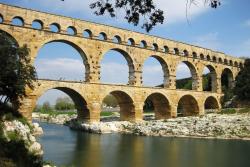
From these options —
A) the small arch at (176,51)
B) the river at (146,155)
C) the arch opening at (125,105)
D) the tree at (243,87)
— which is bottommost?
the river at (146,155)

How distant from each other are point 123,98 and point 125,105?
1.05 meters

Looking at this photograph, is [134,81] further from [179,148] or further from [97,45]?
[179,148]

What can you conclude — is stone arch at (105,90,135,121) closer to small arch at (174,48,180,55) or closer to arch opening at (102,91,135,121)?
arch opening at (102,91,135,121)

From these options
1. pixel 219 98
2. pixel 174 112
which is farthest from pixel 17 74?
pixel 219 98

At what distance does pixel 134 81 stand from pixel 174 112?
27.2 ft

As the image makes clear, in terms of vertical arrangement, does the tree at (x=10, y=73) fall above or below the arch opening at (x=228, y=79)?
below

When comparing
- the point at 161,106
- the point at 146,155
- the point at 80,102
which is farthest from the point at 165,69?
the point at 146,155

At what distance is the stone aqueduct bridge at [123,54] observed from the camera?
35.8 meters

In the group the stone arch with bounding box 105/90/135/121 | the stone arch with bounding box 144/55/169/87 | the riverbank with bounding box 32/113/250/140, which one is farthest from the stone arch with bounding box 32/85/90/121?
the stone arch with bounding box 144/55/169/87

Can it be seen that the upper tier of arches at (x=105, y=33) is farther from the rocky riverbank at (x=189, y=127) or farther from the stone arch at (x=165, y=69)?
the rocky riverbank at (x=189, y=127)

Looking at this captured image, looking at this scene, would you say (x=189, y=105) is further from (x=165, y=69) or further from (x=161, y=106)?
(x=165, y=69)

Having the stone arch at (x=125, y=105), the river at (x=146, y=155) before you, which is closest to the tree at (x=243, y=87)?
the stone arch at (x=125, y=105)

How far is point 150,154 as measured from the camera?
77.6ft

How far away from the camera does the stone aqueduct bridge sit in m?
35.8
